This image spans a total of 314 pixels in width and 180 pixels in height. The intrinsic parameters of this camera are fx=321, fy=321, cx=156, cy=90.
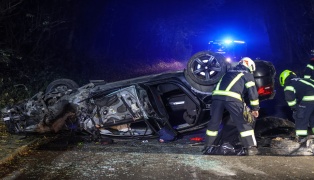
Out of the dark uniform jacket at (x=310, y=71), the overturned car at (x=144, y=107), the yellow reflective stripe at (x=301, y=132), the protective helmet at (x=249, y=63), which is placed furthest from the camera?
the dark uniform jacket at (x=310, y=71)

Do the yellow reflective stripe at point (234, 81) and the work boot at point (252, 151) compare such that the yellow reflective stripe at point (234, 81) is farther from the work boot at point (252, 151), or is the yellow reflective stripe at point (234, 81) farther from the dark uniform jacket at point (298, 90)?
the dark uniform jacket at point (298, 90)

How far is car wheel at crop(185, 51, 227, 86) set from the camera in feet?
17.3

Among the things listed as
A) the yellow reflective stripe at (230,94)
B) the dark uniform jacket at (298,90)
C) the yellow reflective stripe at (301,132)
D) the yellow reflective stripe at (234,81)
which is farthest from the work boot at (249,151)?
the dark uniform jacket at (298,90)

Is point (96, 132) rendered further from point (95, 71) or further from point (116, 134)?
point (95, 71)

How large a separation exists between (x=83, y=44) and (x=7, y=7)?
10258 millimetres

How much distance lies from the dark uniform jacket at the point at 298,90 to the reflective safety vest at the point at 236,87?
1.08 meters

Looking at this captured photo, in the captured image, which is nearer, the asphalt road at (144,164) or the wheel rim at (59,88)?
the asphalt road at (144,164)

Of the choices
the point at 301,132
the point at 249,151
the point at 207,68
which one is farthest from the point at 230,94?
the point at 301,132

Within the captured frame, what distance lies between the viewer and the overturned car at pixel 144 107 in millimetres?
5348

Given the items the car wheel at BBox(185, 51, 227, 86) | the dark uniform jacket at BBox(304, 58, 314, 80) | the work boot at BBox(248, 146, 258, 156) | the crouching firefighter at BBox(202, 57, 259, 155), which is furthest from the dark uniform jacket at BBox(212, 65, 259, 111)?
the dark uniform jacket at BBox(304, 58, 314, 80)

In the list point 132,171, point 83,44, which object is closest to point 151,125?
point 132,171

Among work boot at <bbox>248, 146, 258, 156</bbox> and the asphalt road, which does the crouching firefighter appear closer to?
work boot at <bbox>248, 146, 258, 156</bbox>

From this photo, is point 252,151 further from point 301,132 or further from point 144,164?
point 144,164

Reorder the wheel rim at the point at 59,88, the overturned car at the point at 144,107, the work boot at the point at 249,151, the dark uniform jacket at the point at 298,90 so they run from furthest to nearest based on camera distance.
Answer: the wheel rim at the point at 59,88 → the dark uniform jacket at the point at 298,90 → the overturned car at the point at 144,107 → the work boot at the point at 249,151
